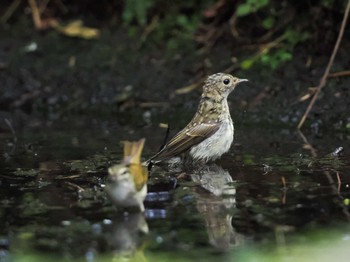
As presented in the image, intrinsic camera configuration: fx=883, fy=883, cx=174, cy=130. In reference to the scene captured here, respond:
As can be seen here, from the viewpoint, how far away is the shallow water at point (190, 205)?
6.00 metres

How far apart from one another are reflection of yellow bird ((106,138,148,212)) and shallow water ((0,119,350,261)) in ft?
0.52

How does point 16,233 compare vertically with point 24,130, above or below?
below

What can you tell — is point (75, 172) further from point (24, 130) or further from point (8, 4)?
point (8, 4)

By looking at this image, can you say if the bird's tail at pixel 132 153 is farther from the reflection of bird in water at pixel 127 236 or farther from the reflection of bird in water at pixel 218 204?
the reflection of bird in water at pixel 218 204

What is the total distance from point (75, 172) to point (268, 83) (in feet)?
11.6

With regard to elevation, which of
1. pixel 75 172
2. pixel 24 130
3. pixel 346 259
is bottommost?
pixel 346 259

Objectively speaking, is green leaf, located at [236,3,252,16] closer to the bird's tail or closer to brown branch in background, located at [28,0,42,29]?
brown branch in background, located at [28,0,42,29]

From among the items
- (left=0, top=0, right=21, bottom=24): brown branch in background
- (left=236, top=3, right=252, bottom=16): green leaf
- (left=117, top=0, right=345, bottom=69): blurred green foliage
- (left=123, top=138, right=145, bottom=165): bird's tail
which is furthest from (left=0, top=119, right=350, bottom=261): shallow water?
(left=0, top=0, right=21, bottom=24): brown branch in background

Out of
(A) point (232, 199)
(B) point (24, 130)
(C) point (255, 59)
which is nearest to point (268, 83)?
(C) point (255, 59)

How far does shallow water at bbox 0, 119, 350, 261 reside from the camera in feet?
19.7

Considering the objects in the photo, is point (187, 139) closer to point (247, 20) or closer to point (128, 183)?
point (128, 183)

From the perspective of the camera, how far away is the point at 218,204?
282 inches

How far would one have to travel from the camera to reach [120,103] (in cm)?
1162

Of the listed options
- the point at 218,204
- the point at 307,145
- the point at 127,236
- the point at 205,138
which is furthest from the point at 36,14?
the point at 127,236
